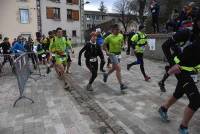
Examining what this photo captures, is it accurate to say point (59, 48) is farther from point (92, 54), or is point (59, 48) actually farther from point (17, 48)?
point (17, 48)

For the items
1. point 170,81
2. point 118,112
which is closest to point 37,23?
point 170,81

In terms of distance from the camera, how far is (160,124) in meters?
7.09

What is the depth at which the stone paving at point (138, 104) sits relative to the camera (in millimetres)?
6949

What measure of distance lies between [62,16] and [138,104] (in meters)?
50.9

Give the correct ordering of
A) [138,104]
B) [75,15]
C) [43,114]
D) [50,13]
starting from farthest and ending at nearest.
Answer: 1. [75,15]
2. [50,13]
3. [138,104]
4. [43,114]

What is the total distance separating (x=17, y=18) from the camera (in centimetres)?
4841

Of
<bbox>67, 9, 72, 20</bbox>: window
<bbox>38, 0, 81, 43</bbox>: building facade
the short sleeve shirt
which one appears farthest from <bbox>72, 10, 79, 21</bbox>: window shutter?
the short sleeve shirt

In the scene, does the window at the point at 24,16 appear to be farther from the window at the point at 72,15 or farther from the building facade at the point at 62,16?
the window at the point at 72,15

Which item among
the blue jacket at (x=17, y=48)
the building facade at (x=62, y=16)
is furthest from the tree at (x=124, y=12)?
the blue jacket at (x=17, y=48)

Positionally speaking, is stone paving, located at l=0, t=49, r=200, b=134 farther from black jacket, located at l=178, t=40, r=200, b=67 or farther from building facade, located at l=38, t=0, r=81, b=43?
building facade, located at l=38, t=0, r=81, b=43

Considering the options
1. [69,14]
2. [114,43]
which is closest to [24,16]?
[69,14]

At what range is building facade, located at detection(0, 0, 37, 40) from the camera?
47.0 metres

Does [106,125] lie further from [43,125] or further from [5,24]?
[5,24]

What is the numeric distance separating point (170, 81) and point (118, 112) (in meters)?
4.31
